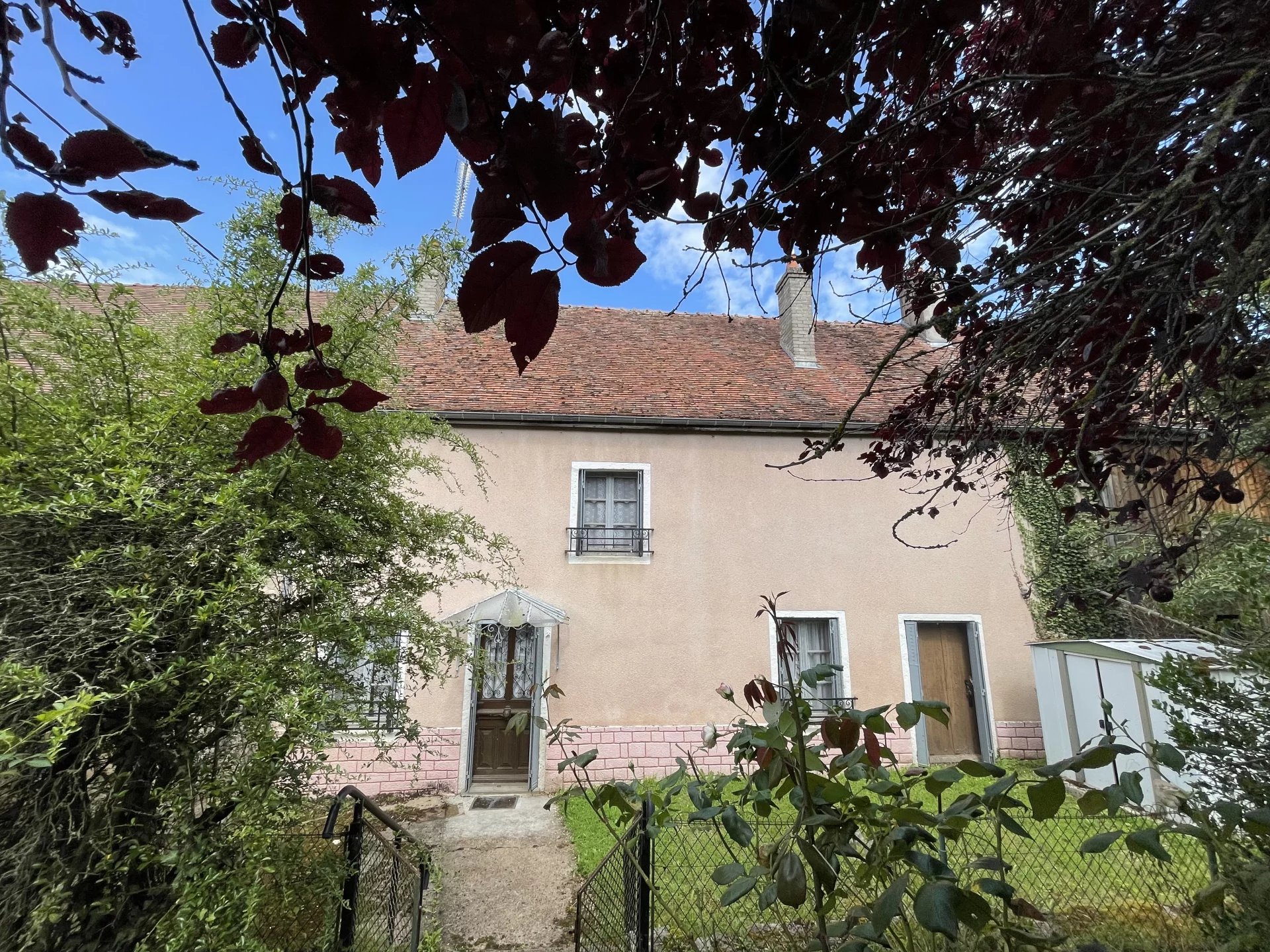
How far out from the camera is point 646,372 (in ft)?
28.3

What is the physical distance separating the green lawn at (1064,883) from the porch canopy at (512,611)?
278 centimetres

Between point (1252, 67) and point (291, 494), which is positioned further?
point (291, 494)

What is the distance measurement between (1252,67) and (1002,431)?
1.34 metres

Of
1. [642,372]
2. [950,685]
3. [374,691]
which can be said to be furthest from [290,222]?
[950,685]

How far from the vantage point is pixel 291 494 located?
2486mm

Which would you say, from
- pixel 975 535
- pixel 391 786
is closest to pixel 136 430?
pixel 391 786

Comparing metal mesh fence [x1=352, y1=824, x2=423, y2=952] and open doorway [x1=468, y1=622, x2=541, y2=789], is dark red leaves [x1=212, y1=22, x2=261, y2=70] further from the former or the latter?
open doorway [x1=468, y1=622, x2=541, y2=789]

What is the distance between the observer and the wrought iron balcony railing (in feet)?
24.1

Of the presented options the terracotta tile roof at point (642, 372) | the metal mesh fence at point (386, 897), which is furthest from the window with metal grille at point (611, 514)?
the metal mesh fence at point (386, 897)

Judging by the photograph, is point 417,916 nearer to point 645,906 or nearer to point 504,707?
point 645,906

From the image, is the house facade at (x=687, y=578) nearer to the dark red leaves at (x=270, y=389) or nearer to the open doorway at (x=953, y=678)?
the open doorway at (x=953, y=678)

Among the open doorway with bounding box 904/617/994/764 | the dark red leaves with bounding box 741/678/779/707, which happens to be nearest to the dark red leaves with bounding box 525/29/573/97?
the dark red leaves with bounding box 741/678/779/707

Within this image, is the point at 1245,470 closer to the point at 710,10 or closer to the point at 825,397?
the point at 710,10

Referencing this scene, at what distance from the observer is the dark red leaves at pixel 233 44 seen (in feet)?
3.03
